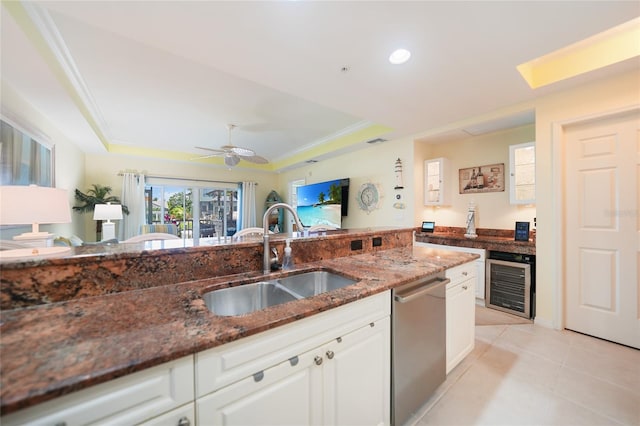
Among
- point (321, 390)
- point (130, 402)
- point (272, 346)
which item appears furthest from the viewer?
point (321, 390)

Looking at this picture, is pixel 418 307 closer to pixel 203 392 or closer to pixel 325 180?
pixel 203 392

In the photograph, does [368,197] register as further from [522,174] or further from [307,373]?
[307,373]

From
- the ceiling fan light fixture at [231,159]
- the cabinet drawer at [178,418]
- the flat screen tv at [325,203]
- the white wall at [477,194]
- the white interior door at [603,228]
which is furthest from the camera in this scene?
the flat screen tv at [325,203]

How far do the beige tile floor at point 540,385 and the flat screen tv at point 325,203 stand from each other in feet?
9.72

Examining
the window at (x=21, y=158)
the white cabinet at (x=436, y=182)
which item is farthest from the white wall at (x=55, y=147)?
the white cabinet at (x=436, y=182)

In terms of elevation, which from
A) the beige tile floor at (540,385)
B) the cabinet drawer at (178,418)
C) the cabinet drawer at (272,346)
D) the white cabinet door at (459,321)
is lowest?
the beige tile floor at (540,385)

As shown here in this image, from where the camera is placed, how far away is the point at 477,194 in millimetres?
3453

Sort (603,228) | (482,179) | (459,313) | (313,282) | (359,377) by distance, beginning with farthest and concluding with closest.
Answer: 1. (482,179)
2. (603,228)
3. (459,313)
4. (313,282)
5. (359,377)

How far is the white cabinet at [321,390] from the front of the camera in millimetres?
759

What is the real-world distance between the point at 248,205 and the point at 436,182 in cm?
469

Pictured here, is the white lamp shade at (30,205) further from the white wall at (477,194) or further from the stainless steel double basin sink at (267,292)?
the white wall at (477,194)

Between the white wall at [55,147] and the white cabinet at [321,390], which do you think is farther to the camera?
the white wall at [55,147]

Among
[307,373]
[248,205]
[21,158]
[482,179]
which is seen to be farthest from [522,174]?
[248,205]

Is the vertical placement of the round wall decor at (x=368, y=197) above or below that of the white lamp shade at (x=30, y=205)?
above
